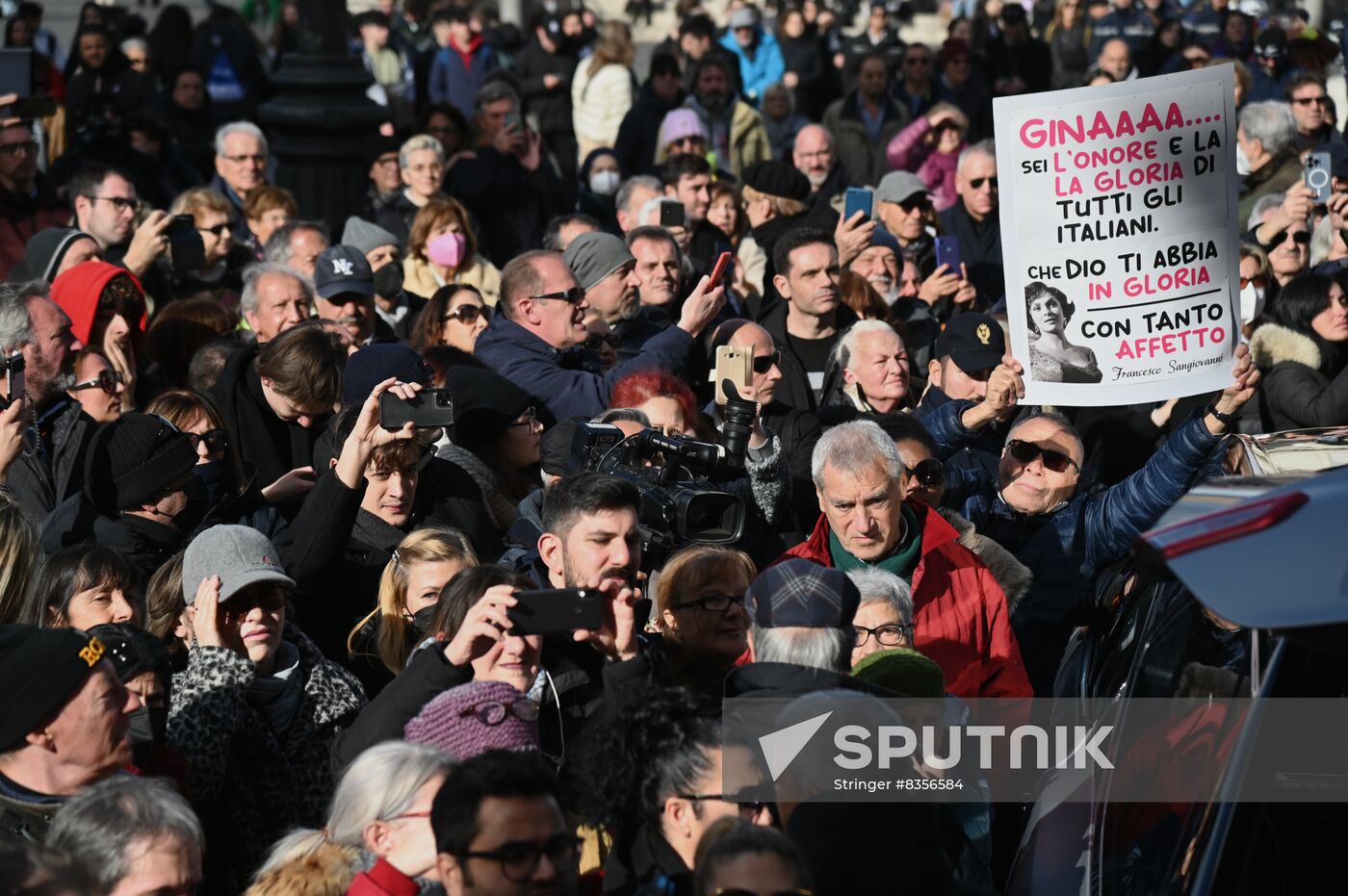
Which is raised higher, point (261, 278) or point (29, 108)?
point (29, 108)

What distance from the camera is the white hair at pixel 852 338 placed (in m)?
7.53

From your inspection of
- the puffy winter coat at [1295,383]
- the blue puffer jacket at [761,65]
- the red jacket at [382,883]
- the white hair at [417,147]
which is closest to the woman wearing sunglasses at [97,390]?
the red jacket at [382,883]

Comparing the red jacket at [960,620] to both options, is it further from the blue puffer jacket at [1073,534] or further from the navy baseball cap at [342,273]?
the navy baseball cap at [342,273]

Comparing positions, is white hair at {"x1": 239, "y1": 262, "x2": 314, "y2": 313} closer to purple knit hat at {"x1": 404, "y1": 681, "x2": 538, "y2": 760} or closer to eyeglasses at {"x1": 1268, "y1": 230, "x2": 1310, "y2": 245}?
purple knit hat at {"x1": 404, "y1": 681, "x2": 538, "y2": 760}

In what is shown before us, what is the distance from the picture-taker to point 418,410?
18.4 feet

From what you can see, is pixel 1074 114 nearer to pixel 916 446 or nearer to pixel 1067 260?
pixel 1067 260

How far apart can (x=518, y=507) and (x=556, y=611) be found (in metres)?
2.02

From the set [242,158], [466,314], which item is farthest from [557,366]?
[242,158]

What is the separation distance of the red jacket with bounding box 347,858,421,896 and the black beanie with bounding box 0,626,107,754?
2.39ft

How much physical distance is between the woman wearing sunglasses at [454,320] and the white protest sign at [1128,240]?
252 centimetres

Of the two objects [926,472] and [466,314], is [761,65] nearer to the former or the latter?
[466,314]

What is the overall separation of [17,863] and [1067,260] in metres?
4.25

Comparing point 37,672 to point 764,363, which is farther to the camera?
point 764,363

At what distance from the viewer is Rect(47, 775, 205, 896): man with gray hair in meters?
3.54
